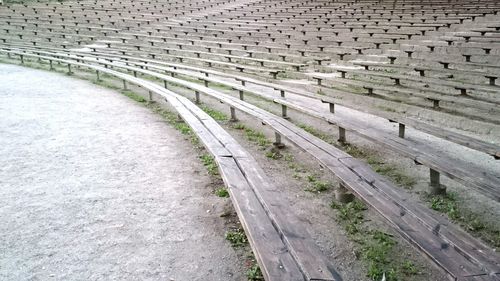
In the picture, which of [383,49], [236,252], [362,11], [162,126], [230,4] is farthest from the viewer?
[230,4]

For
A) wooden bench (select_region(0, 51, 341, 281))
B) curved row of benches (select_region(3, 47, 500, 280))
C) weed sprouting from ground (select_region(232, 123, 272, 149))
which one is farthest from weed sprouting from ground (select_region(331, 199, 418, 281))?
weed sprouting from ground (select_region(232, 123, 272, 149))

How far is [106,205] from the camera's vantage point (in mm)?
4129

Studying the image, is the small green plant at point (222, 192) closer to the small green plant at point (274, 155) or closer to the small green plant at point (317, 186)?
the small green plant at point (317, 186)

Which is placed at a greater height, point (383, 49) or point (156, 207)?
point (383, 49)

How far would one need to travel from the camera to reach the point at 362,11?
19.8m

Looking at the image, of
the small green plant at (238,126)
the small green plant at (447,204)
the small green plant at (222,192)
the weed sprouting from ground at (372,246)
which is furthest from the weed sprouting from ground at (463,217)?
the small green plant at (238,126)

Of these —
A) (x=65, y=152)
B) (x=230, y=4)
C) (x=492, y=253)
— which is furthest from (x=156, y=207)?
(x=230, y=4)

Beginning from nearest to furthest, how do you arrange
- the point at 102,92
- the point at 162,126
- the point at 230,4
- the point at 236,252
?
the point at 236,252, the point at 162,126, the point at 102,92, the point at 230,4

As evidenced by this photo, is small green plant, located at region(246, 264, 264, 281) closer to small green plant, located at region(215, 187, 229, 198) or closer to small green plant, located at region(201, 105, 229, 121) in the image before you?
small green plant, located at region(215, 187, 229, 198)

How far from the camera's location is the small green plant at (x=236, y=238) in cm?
338

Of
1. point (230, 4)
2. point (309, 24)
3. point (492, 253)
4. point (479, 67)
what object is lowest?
point (492, 253)

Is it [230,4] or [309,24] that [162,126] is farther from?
[230,4]

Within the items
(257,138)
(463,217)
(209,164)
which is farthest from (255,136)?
(463,217)

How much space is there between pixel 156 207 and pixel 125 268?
109 centimetres
